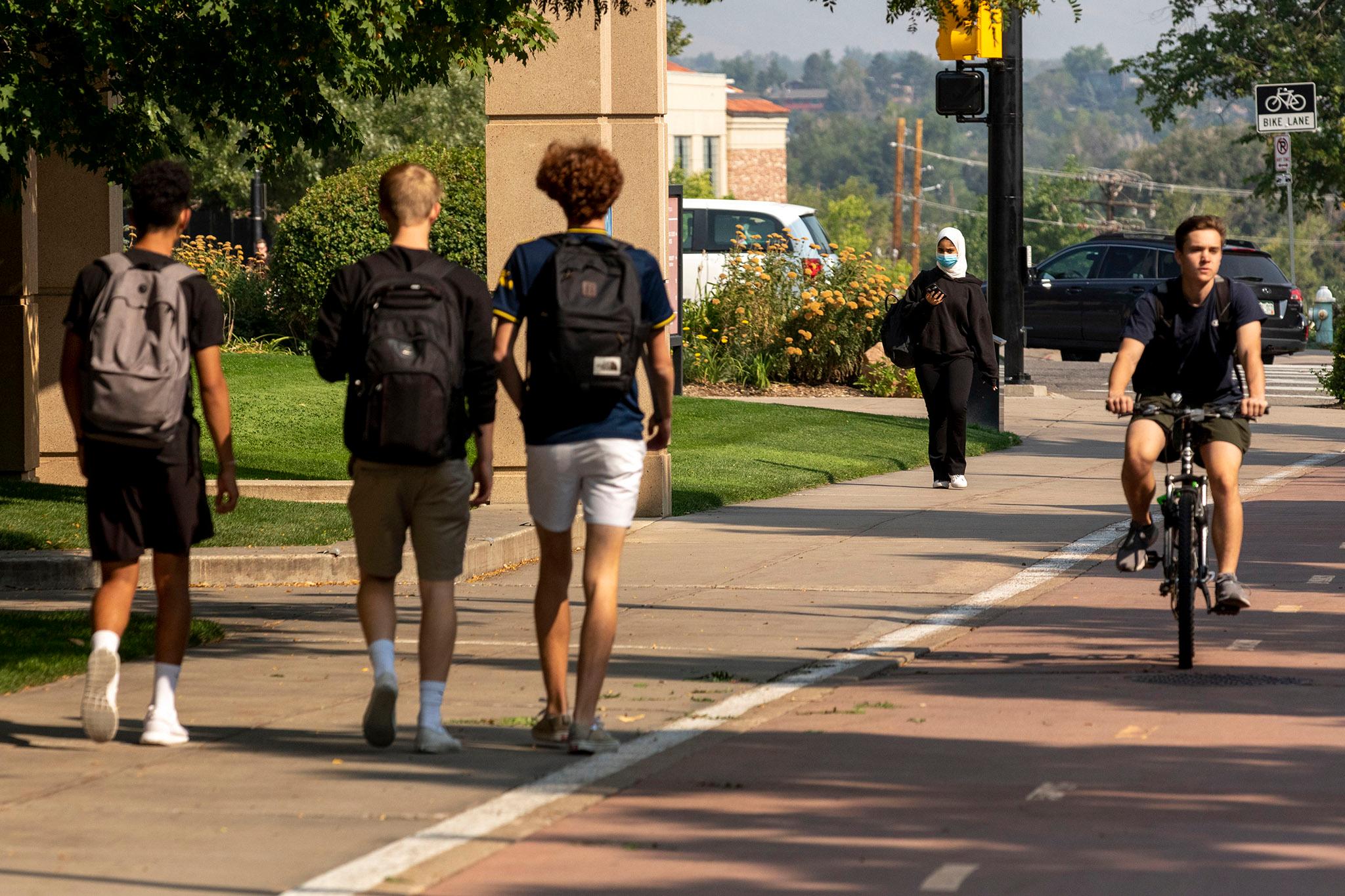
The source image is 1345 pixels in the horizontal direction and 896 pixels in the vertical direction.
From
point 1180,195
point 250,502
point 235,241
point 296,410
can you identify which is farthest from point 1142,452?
point 1180,195

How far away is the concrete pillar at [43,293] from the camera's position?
14.3 metres

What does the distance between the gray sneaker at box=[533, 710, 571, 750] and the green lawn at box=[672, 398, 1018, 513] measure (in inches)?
290

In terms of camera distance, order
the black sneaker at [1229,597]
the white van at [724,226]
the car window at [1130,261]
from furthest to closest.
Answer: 1. the car window at [1130,261]
2. the white van at [724,226]
3. the black sneaker at [1229,597]

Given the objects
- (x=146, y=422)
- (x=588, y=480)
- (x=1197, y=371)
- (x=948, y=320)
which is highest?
(x=948, y=320)

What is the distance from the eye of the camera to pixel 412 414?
6.38 m

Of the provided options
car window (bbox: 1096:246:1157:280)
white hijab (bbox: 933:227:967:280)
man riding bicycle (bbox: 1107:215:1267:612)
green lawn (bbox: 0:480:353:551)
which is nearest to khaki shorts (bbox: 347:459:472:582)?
man riding bicycle (bbox: 1107:215:1267:612)

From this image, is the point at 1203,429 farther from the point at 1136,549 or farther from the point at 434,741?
the point at 434,741

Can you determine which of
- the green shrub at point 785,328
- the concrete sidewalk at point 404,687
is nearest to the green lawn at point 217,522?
the concrete sidewalk at point 404,687

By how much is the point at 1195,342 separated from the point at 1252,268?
21.5m

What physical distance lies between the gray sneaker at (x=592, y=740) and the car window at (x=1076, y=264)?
23672 mm

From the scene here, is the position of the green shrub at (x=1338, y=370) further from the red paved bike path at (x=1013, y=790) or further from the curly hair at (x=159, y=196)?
the curly hair at (x=159, y=196)

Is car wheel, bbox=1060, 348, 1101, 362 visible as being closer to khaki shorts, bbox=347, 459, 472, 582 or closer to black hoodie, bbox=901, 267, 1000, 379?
black hoodie, bbox=901, 267, 1000, 379

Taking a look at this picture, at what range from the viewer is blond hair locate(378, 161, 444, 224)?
6.53m

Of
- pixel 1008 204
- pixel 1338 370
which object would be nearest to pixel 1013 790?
pixel 1008 204
